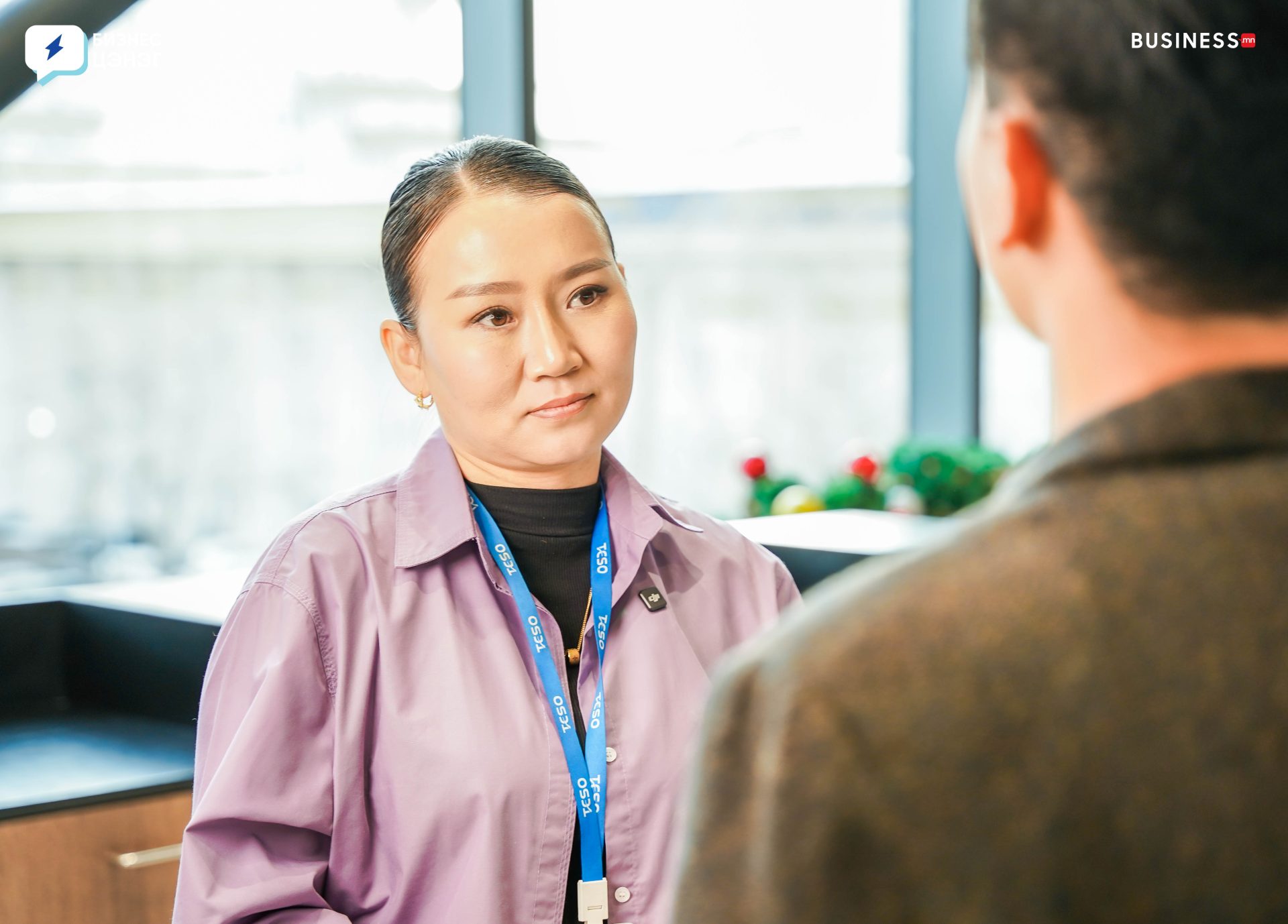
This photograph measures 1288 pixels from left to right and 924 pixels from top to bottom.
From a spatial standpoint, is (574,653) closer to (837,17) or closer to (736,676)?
(736,676)

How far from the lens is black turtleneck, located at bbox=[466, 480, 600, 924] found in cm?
147

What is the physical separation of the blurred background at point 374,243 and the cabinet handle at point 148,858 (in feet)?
7.56

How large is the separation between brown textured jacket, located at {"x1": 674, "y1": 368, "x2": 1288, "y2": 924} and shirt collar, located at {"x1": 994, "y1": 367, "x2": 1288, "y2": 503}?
0.10ft

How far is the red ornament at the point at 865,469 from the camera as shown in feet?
11.5

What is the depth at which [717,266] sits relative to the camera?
19.7ft

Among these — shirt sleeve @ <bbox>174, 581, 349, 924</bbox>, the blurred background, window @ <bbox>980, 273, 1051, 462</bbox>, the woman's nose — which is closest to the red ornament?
the blurred background

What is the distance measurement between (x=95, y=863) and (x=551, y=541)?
2.56 feet

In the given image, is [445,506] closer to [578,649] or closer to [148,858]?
[578,649]

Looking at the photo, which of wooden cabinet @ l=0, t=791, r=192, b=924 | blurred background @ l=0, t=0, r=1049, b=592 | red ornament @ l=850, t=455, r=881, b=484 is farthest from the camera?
blurred background @ l=0, t=0, r=1049, b=592

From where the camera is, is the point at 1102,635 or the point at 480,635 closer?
the point at 1102,635

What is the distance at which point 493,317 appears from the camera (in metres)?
1.43

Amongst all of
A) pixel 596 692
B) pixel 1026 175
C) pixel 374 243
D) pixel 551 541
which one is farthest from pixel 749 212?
pixel 1026 175

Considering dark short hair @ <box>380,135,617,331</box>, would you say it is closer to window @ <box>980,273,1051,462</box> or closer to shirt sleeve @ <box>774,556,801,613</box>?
shirt sleeve @ <box>774,556,801,613</box>

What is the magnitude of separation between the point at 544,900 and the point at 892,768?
909 mm
